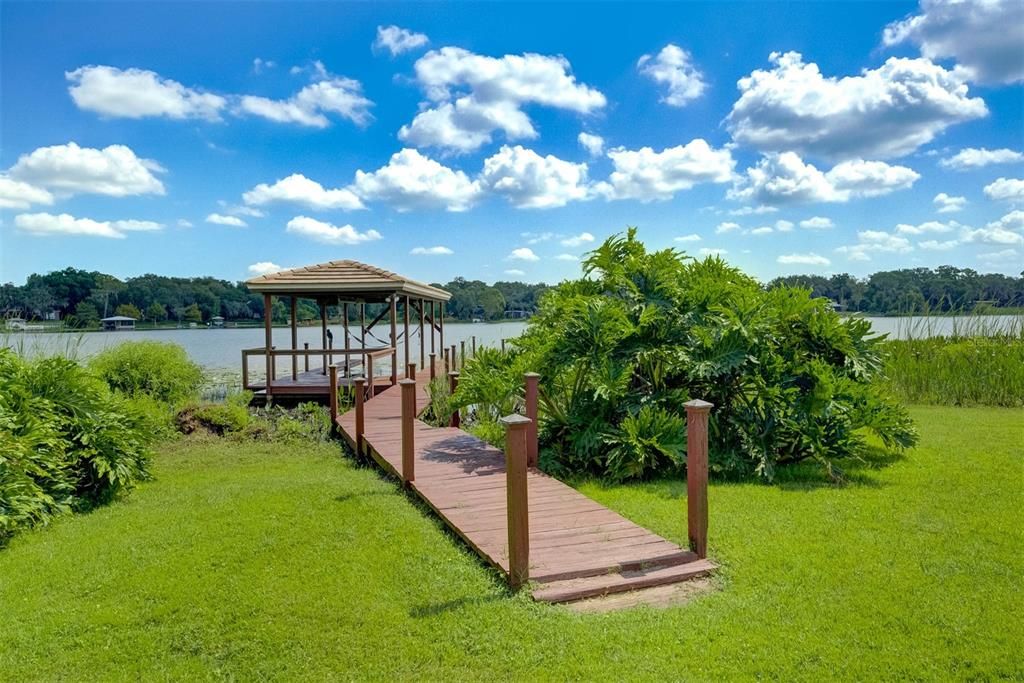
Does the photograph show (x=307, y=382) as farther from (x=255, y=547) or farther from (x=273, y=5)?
(x=255, y=547)

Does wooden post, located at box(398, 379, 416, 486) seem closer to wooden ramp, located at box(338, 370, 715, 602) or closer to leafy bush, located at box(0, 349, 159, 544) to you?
wooden ramp, located at box(338, 370, 715, 602)

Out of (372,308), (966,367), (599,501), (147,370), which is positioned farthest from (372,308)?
(599,501)

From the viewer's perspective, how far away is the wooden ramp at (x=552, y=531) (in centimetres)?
386

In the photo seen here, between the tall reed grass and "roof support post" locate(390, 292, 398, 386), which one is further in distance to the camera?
"roof support post" locate(390, 292, 398, 386)

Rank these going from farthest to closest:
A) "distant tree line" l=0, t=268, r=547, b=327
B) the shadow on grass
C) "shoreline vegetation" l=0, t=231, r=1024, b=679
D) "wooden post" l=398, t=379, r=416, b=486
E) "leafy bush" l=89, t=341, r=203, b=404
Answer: "distant tree line" l=0, t=268, r=547, b=327
"leafy bush" l=89, t=341, r=203, b=404
"wooden post" l=398, t=379, r=416, b=486
the shadow on grass
"shoreline vegetation" l=0, t=231, r=1024, b=679

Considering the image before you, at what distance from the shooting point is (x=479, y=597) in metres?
3.66

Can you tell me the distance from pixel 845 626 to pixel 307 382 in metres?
12.7

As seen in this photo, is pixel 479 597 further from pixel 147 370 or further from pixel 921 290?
pixel 921 290

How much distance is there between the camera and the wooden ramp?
3857mm

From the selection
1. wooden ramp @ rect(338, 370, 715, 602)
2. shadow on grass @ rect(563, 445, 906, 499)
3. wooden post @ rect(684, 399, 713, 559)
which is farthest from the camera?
shadow on grass @ rect(563, 445, 906, 499)

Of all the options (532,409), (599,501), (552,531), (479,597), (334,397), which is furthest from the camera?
(334,397)

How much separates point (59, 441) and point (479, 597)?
15.4 ft

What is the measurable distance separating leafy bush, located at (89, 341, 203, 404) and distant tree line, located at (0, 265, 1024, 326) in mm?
1027

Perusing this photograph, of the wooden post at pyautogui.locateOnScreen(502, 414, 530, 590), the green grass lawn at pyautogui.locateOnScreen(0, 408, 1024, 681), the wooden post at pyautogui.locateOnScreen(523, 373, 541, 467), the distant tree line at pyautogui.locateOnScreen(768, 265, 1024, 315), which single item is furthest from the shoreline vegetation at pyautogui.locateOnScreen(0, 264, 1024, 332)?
the wooden post at pyautogui.locateOnScreen(502, 414, 530, 590)
